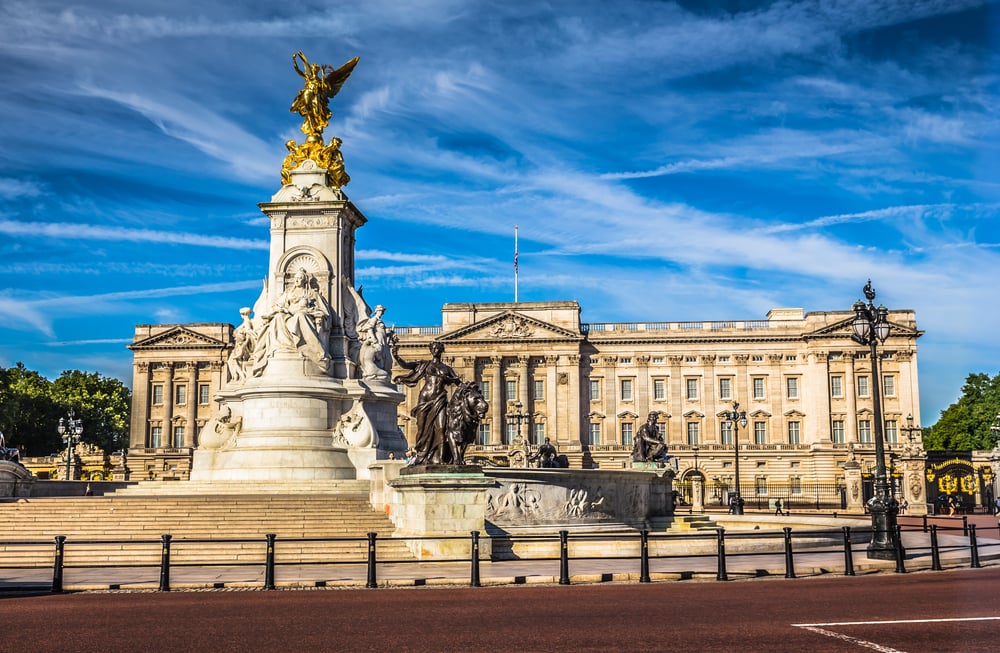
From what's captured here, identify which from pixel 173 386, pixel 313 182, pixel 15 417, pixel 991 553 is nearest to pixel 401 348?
pixel 173 386

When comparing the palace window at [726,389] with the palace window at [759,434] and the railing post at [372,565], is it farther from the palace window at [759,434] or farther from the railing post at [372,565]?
the railing post at [372,565]

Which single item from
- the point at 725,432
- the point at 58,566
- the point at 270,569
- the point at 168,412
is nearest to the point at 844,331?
the point at 725,432

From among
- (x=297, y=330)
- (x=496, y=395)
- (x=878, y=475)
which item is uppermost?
(x=496, y=395)

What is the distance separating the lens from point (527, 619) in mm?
12203

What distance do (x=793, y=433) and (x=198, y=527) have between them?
8309cm

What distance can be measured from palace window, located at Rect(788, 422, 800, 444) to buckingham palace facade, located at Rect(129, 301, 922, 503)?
0.44 ft

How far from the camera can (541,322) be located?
327 ft

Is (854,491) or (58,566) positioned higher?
(854,491)

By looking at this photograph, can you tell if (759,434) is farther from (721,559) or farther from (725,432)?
(721,559)

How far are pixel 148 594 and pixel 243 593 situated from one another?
4.58ft

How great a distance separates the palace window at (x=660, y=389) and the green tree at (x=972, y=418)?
29.1 m

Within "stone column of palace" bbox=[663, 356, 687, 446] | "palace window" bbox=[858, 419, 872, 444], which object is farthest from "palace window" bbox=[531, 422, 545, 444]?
"palace window" bbox=[858, 419, 872, 444]

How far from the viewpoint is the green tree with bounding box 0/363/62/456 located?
274 ft

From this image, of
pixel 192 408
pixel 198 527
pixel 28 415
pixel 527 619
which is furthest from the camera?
pixel 192 408
